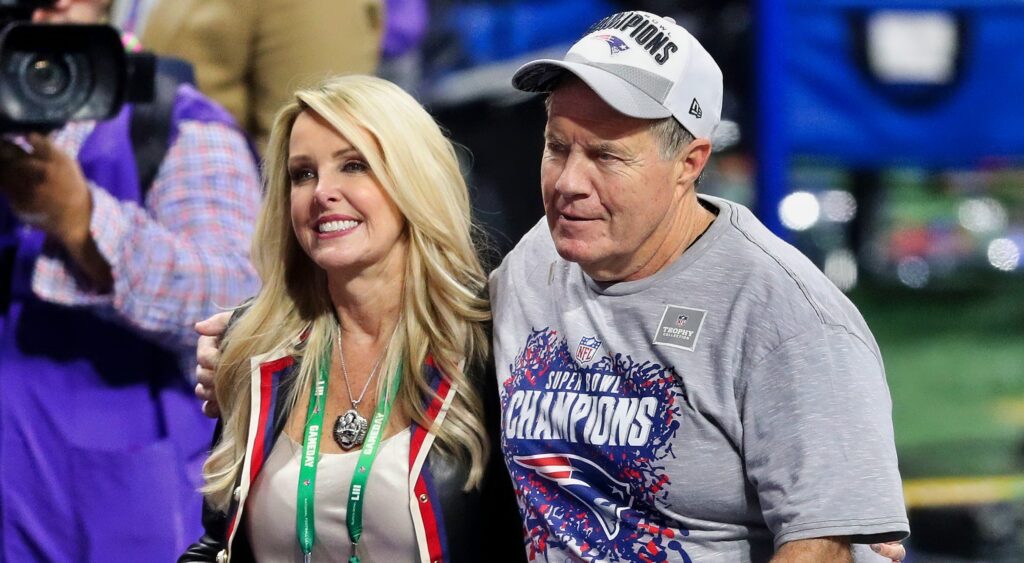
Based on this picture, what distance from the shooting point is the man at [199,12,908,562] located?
6.31 ft

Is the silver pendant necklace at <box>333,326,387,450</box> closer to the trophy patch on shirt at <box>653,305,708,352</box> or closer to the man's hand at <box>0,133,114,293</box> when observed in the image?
the trophy patch on shirt at <box>653,305,708,352</box>

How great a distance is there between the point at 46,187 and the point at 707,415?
165cm

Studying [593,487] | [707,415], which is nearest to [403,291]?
[593,487]

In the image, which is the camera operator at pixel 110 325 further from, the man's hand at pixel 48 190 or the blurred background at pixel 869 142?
the blurred background at pixel 869 142

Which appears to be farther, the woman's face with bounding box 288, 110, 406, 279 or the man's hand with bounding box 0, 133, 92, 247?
the man's hand with bounding box 0, 133, 92, 247

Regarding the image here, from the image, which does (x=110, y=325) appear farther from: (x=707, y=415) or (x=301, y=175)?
(x=707, y=415)

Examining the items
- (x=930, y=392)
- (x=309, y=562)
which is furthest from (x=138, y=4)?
(x=930, y=392)

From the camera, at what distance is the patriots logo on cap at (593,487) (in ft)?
6.93

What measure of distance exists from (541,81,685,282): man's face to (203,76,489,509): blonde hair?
0.45 meters

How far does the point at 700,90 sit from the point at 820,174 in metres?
4.56

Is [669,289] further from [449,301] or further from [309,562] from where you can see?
[309,562]

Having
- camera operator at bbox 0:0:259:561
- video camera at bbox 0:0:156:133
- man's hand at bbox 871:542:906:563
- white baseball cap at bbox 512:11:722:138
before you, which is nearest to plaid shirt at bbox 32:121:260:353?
camera operator at bbox 0:0:259:561

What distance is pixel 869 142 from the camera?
3947mm

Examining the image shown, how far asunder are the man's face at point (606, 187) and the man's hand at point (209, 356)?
2.89ft
